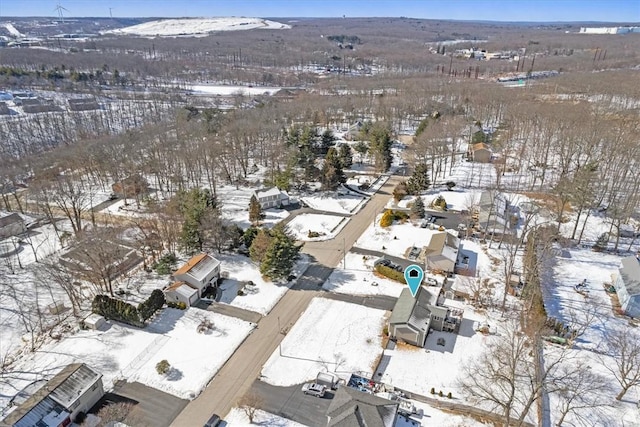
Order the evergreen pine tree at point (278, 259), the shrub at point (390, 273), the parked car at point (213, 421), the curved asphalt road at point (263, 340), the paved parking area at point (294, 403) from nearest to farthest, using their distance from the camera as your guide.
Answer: the parked car at point (213, 421)
the paved parking area at point (294, 403)
the curved asphalt road at point (263, 340)
the evergreen pine tree at point (278, 259)
the shrub at point (390, 273)

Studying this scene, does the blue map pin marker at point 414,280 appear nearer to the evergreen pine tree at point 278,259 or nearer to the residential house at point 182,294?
the evergreen pine tree at point 278,259

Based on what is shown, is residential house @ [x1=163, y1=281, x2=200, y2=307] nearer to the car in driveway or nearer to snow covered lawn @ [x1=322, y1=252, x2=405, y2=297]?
snow covered lawn @ [x1=322, y1=252, x2=405, y2=297]

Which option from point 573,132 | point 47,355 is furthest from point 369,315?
point 573,132

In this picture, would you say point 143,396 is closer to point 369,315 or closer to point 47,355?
point 47,355

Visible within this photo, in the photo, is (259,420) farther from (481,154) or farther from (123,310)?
(481,154)

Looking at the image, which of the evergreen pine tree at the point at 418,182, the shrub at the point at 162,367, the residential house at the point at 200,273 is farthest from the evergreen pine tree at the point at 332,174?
the shrub at the point at 162,367

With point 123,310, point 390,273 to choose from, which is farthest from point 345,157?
point 123,310
